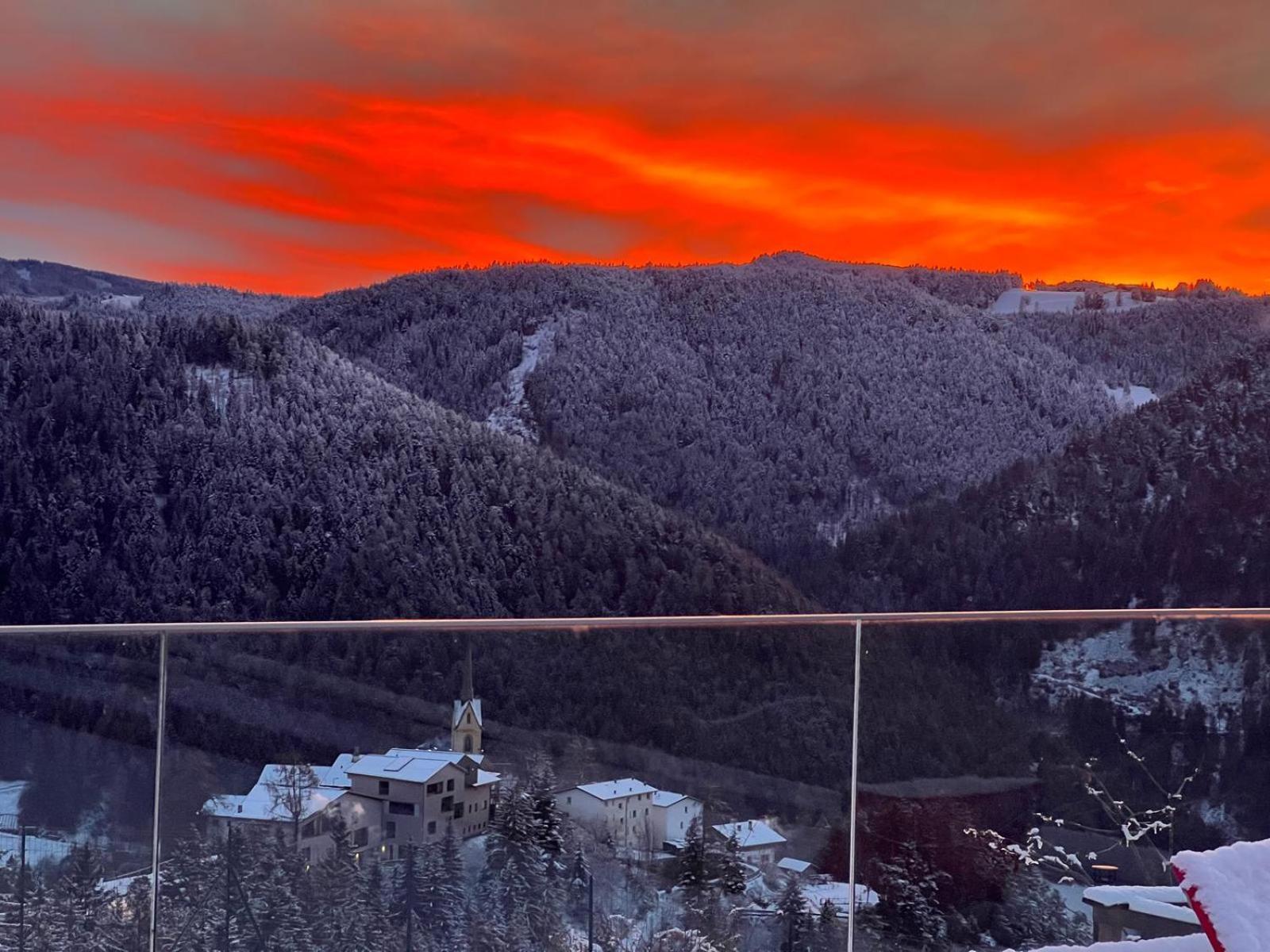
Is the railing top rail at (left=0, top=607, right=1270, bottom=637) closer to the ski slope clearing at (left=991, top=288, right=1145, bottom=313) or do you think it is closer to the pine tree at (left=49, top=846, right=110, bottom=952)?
the pine tree at (left=49, top=846, right=110, bottom=952)

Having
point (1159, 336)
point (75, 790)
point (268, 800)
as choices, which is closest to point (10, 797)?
point (75, 790)

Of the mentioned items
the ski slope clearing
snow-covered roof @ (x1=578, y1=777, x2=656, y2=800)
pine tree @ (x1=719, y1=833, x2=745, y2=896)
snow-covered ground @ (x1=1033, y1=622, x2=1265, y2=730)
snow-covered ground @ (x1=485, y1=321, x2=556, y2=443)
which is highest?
the ski slope clearing

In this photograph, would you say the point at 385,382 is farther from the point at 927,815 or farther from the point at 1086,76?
the point at 927,815

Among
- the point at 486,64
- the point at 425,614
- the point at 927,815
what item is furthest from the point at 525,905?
the point at 425,614

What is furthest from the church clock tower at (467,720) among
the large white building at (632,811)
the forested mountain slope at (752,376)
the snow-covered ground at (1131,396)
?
the snow-covered ground at (1131,396)

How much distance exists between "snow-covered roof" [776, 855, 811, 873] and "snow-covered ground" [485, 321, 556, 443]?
15.7 meters

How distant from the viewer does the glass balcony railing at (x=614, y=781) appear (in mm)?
1735

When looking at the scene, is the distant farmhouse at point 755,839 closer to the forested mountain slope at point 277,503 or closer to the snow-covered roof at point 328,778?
the snow-covered roof at point 328,778

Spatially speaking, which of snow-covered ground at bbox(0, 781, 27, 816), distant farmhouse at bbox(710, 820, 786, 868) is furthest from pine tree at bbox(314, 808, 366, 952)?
distant farmhouse at bbox(710, 820, 786, 868)

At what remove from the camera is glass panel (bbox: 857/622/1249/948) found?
1.92 metres

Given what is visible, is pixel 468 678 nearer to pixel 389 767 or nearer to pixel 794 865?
pixel 389 767

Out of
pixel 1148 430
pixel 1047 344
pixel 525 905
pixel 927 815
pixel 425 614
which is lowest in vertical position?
pixel 425 614

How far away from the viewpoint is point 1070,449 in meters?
17.0

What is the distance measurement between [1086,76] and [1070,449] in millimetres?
5748
